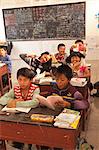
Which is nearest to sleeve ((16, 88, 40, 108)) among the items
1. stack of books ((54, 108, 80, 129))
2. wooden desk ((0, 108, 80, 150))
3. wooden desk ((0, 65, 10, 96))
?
wooden desk ((0, 108, 80, 150))

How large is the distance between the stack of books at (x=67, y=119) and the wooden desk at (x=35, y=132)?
0.12 feet

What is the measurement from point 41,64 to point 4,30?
256 centimetres

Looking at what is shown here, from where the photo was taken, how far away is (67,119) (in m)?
1.54

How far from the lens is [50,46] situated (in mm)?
5324

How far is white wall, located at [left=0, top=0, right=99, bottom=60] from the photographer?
4828 mm

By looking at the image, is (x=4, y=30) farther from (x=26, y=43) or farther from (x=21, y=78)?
(x=21, y=78)

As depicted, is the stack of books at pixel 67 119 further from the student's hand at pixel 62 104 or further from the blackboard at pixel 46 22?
the blackboard at pixel 46 22

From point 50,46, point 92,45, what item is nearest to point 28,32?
point 50,46

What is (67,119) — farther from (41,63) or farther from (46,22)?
(46,22)

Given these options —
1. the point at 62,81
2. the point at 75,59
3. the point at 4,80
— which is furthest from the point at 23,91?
the point at 4,80

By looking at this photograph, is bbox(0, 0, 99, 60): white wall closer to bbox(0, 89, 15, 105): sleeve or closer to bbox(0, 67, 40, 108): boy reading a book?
bbox(0, 67, 40, 108): boy reading a book

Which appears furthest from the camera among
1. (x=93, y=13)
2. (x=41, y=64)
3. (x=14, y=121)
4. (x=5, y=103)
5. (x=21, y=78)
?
(x=93, y=13)

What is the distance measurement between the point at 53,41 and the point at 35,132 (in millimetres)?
3886

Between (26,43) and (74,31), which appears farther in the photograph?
(26,43)
